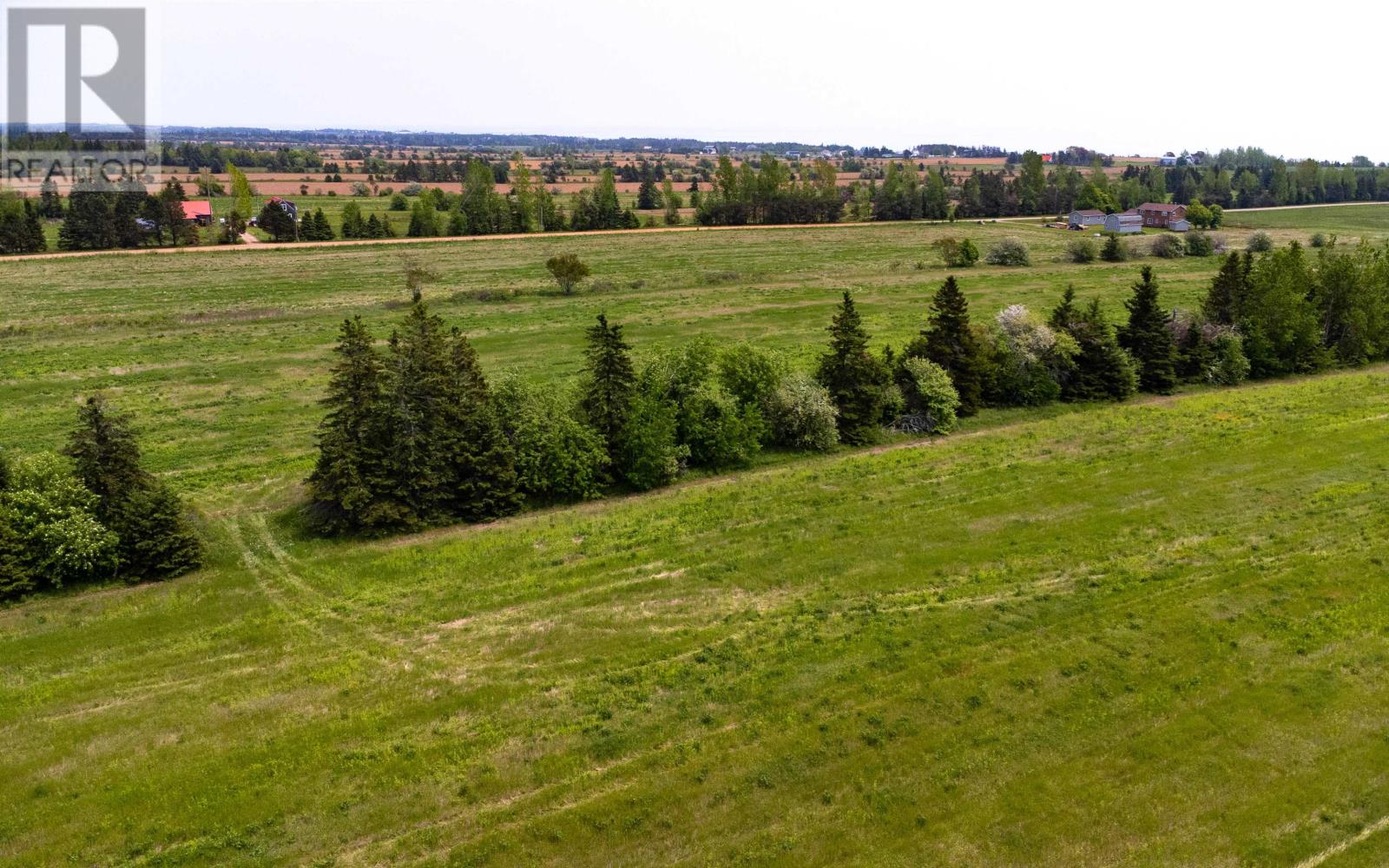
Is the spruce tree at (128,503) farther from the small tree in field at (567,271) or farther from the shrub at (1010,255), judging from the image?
the shrub at (1010,255)

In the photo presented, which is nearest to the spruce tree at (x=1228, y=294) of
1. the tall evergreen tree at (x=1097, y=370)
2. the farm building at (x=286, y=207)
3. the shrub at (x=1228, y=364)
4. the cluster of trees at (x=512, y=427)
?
the shrub at (x=1228, y=364)

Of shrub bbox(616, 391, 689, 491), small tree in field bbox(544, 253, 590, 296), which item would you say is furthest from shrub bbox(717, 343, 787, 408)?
small tree in field bbox(544, 253, 590, 296)

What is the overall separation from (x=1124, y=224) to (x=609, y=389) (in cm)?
10915

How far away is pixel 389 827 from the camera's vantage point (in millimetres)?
15766

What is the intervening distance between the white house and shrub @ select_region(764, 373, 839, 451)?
98842 millimetres

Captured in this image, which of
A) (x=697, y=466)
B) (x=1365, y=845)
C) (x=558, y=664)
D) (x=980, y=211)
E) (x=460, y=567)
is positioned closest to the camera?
(x=1365, y=845)

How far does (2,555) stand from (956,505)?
27.1 meters

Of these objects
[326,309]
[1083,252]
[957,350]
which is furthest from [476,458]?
[1083,252]

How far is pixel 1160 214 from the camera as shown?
12412 cm

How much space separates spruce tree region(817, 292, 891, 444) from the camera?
35.4 m

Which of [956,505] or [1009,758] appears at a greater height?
[956,505]

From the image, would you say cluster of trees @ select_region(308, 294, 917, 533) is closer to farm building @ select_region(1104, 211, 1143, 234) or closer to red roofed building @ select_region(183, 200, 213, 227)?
red roofed building @ select_region(183, 200, 213, 227)

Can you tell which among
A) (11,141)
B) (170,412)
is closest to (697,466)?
(170,412)

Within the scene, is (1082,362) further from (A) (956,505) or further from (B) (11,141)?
(B) (11,141)
